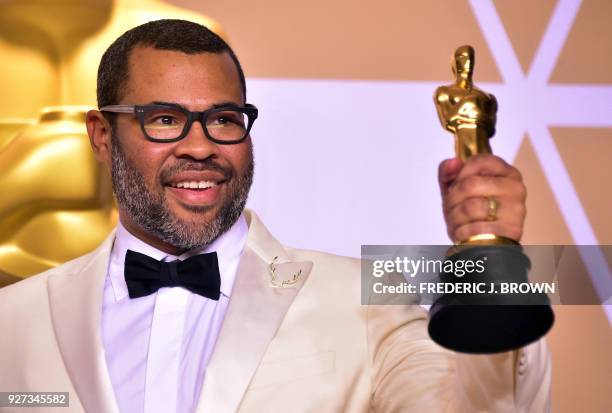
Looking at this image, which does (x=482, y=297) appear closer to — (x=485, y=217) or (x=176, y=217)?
(x=485, y=217)

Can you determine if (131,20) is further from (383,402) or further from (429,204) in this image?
(383,402)

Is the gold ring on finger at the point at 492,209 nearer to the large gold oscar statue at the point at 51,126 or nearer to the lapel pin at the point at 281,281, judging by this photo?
the lapel pin at the point at 281,281

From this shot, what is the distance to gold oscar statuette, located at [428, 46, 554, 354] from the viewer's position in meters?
1.27

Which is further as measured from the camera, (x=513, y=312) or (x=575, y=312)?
(x=575, y=312)

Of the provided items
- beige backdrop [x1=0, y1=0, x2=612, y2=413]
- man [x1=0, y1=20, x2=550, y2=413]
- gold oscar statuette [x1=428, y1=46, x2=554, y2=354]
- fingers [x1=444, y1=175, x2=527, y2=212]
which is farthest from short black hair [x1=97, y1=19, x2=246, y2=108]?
fingers [x1=444, y1=175, x2=527, y2=212]

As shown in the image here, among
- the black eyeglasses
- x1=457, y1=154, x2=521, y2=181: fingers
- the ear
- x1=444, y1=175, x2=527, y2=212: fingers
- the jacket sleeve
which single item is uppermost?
the ear

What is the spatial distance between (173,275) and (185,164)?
9.5 inches

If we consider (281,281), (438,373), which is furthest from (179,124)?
(438,373)

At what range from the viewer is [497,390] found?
1.49 metres

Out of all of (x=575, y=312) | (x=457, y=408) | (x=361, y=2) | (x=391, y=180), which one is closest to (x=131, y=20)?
(x=361, y=2)

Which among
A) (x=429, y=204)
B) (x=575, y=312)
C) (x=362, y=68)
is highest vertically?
(x=362, y=68)

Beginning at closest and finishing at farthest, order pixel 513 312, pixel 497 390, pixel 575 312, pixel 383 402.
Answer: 1. pixel 513 312
2. pixel 497 390
3. pixel 383 402
4. pixel 575 312

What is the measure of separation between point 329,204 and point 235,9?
686 mm

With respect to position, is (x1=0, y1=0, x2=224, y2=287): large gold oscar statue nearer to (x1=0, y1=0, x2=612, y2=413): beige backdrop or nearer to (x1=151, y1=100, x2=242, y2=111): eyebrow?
(x1=0, y1=0, x2=612, y2=413): beige backdrop
